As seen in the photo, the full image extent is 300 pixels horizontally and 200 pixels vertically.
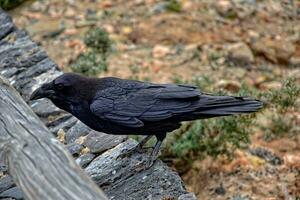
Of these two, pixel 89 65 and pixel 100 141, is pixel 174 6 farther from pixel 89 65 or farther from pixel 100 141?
pixel 100 141

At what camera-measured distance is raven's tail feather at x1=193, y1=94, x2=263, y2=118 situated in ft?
13.5

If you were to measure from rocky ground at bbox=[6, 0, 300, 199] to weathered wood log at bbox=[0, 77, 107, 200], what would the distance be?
112 inches

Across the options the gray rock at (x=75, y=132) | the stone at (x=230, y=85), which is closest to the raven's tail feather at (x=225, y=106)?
the gray rock at (x=75, y=132)

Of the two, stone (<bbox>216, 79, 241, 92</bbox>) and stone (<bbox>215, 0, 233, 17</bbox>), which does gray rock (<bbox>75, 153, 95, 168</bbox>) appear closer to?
stone (<bbox>216, 79, 241, 92</bbox>)

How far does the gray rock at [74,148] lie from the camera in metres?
4.68

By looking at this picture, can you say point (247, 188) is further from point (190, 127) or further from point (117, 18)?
point (117, 18)

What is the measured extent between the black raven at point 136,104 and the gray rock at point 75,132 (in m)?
0.48

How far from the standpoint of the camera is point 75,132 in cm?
493

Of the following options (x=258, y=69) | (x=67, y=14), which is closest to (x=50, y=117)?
(x=258, y=69)

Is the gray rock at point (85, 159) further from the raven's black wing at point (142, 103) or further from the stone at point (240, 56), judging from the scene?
the stone at point (240, 56)

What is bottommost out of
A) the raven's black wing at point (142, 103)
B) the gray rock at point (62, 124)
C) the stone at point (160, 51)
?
the stone at point (160, 51)

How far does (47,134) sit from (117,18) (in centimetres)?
523

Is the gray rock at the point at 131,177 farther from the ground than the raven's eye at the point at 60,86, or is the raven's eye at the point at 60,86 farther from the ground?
the raven's eye at the point at 60,86

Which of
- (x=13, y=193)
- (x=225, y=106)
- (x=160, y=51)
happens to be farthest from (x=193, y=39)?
(x=13, y=193)
